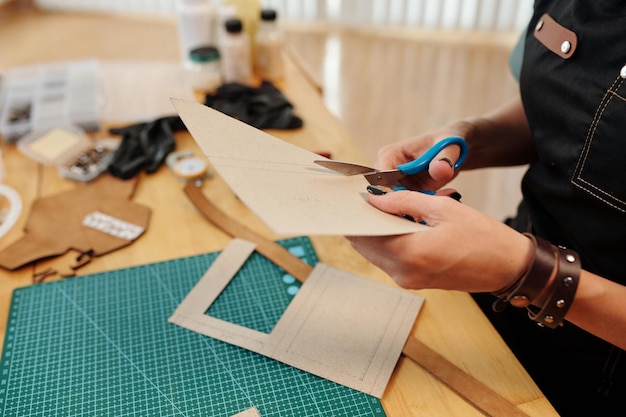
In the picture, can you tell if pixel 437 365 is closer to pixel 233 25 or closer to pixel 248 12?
pixel 233 25

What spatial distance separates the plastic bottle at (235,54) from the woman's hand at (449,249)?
840 mm

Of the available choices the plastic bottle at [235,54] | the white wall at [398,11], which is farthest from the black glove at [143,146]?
the white wall at [398,11]

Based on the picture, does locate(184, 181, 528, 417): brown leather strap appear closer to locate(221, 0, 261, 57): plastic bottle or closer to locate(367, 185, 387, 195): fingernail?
locate(367, 185, 387, 195): fingernail

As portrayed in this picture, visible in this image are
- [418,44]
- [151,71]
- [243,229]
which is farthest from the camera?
[418,44]

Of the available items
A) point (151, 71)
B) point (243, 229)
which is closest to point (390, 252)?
point (243, 229)

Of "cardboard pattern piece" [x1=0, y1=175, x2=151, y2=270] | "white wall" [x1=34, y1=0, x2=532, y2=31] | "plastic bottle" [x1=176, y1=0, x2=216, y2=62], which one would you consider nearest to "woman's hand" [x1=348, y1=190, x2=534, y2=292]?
"cardboard pattern piece" [x1=0, y1=175, x2=151, y2=270]

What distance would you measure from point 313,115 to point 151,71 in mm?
532

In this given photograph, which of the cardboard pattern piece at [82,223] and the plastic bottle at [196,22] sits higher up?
the plastic bottle at [196,22]

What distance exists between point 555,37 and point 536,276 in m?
0.38

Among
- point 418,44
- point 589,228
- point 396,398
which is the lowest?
point 418,44

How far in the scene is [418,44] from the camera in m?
2.97

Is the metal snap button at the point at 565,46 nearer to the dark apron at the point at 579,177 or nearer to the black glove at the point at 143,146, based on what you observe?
the dark apron at the point at 579,177

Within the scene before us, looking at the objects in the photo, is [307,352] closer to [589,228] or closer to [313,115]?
[589,228]

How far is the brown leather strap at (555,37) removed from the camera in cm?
70
